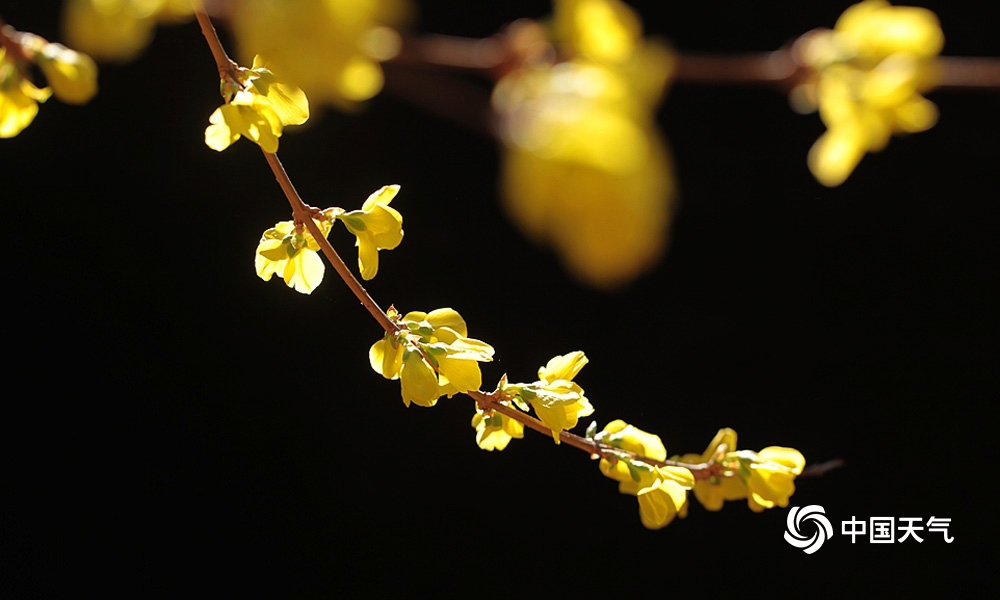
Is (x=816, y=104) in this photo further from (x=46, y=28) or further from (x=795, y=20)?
(x=46, y=28)

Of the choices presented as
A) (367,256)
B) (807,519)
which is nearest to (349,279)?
(367,256)

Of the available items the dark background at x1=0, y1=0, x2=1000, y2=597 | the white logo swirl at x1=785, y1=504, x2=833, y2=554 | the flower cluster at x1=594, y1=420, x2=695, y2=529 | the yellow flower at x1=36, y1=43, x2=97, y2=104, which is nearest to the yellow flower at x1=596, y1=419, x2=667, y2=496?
the flower cluster at x1=594, y1=420, x2=695, y2=529

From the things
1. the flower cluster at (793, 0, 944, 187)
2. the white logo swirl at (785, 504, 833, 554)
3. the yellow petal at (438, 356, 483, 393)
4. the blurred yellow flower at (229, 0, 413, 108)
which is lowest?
the yellow petal at (438, 356, 483, 393)

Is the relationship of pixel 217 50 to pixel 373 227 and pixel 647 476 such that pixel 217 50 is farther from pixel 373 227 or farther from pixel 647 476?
pixel 647 476

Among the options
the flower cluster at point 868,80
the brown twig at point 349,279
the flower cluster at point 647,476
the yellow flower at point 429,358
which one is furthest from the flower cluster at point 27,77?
the flower cluster at point 868,80

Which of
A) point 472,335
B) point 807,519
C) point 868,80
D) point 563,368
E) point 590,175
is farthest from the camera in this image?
point 472,335

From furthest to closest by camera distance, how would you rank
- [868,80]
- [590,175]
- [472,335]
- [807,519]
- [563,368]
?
[472,335] < [807,519] < [868,80] < [563,368] < [590,175]

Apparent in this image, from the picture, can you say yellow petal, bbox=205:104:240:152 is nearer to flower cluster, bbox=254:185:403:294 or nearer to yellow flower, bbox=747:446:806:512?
flower cluster, bbox=254:185:403:294
